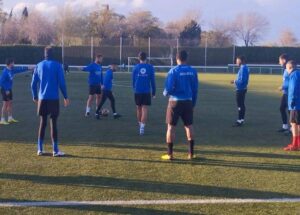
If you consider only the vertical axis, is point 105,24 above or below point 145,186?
above

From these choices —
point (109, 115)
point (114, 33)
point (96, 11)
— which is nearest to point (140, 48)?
point (114, 33)

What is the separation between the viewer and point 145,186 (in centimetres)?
766

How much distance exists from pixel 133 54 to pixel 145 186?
50.0m

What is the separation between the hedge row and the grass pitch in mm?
38303

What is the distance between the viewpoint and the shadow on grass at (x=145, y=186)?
728 cm

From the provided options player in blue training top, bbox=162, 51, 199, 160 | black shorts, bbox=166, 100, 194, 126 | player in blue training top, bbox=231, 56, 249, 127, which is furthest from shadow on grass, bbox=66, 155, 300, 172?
player in blue training top, bbox=231, 56, 249, 127

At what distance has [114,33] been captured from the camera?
243 ft

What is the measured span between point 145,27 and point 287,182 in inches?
2763

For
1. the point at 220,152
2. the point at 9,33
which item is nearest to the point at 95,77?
the point at 220,152

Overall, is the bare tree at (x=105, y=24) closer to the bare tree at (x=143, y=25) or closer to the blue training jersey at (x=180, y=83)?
the bare tree at (x=143, y=25)

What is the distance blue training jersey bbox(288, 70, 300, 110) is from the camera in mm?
10508

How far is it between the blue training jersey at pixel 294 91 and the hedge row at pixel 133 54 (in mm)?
41101

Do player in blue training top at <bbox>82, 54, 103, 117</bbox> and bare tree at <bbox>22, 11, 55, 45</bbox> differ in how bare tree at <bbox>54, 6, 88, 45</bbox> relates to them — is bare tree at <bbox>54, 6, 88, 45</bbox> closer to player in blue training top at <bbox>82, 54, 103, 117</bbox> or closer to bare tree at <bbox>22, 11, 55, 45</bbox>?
bare tree at <bbox>22, 11, 55, 45</bbox>

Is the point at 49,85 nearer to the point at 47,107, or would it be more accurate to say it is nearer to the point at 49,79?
the point at 49,79
